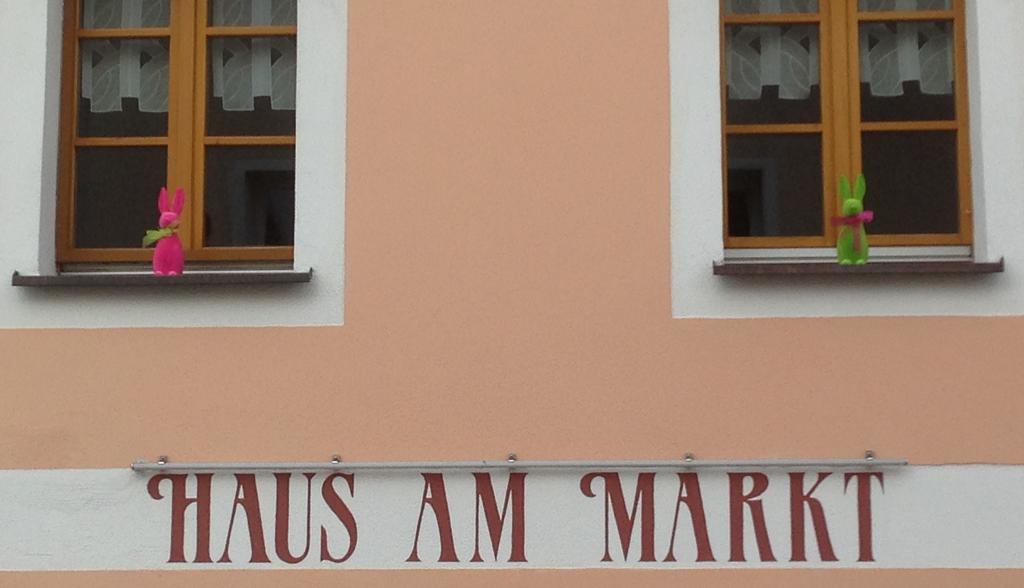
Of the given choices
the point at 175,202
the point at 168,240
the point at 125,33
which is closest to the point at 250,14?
the point at 125,33

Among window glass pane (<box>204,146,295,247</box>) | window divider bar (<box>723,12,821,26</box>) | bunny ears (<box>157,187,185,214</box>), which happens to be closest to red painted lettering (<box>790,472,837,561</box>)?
window divider bar (<box>723,12,821,26</box>)

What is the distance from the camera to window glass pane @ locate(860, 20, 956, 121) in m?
6.96

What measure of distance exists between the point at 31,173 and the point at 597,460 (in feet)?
9.58

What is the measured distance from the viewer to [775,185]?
6934 millimetres

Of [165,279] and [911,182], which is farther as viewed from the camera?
[911,182]

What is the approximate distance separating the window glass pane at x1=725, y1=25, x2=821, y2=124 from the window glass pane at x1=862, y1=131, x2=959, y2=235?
0.35 metres

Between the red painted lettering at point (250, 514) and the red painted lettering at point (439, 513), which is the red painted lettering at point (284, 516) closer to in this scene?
the red painted lettering at point (250, 514)

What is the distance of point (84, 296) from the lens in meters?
6.73

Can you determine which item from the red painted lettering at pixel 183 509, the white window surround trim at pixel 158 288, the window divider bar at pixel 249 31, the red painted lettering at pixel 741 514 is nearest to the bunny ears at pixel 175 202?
the white window surround trim at pixel 158 288

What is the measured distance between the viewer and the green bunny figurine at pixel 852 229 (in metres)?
6.54

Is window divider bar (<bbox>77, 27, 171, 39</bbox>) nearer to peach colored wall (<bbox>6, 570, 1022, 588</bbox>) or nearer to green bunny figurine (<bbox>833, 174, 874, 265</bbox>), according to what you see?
peach colored wall (<bbox>6, 570, 1022, 588</bbox>)

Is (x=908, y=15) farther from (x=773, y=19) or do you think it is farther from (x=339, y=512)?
(x=339, y=512)

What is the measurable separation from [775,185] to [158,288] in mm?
2890

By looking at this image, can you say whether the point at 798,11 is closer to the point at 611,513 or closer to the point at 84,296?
the point at 611,513
